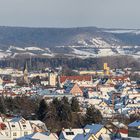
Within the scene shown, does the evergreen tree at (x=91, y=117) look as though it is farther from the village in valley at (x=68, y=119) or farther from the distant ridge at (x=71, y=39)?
the distant ridge at (x=71, y=39)

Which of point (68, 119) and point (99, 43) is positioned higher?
point (68, 119)

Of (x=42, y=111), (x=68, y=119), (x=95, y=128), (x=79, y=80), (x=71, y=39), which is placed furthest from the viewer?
(x=71, y=39)

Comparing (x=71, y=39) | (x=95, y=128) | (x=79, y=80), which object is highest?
(x=95, y=128)

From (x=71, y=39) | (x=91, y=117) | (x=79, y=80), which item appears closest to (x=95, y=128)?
(x=91, y=117)

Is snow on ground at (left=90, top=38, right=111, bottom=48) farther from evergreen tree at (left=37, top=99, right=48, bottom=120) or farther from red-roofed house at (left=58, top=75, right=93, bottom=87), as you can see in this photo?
evergreen tree at (left=37, top=99, right=48, bottom=120)

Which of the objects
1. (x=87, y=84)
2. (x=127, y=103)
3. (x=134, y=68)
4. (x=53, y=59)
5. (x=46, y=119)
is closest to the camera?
(x=46, y=119)

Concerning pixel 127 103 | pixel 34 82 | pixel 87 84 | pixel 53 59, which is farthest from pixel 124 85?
pixel 53 59

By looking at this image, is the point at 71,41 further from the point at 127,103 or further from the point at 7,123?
the point at 7,123

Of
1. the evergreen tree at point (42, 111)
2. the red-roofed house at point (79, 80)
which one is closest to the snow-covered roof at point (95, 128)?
the evergreen tree at point (42, 111)

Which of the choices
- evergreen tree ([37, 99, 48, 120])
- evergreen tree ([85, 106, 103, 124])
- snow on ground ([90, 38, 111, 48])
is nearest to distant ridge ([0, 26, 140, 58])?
snow on ground ([90, 38, 111, 48])

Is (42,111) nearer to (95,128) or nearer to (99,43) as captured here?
(95,128)

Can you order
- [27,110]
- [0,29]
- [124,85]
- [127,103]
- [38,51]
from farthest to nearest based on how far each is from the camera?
[0,29]
[38,51]
[124,85]
[127,103]
[27,110]
